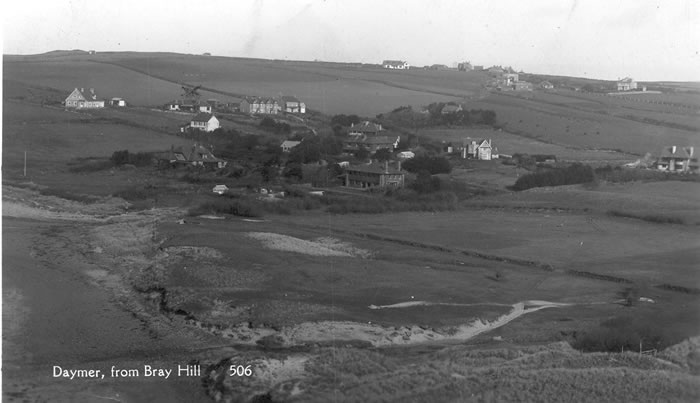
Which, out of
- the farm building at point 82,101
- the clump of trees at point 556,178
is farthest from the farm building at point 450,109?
the farm building at point 82,101

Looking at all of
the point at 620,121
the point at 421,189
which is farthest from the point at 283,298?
the point at 620,121

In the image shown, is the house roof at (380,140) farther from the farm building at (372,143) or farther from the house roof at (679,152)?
the house roof at (679,152)

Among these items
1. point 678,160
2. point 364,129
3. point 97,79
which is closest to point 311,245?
point 678,160

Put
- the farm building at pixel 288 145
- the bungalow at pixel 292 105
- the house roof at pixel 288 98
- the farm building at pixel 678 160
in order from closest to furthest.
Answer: the farm building at pixel 678 160 < the farm building at pixel 288 145 < the bungalow at pixel 292 105 < the house roof at pixel 288 98

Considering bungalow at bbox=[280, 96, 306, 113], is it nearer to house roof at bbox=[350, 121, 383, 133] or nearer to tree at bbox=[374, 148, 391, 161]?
house roof at bbox=[350, 121, 383, 133]

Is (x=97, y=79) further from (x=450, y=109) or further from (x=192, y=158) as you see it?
(x=450, y=109)

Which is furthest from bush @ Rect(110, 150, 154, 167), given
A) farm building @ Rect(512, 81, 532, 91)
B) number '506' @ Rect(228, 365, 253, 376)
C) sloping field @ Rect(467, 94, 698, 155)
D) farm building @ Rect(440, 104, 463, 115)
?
farm building @ Rect(512, 81, 532, 91)

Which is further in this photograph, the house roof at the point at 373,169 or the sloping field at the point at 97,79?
the sloping field at the point at 97,79
